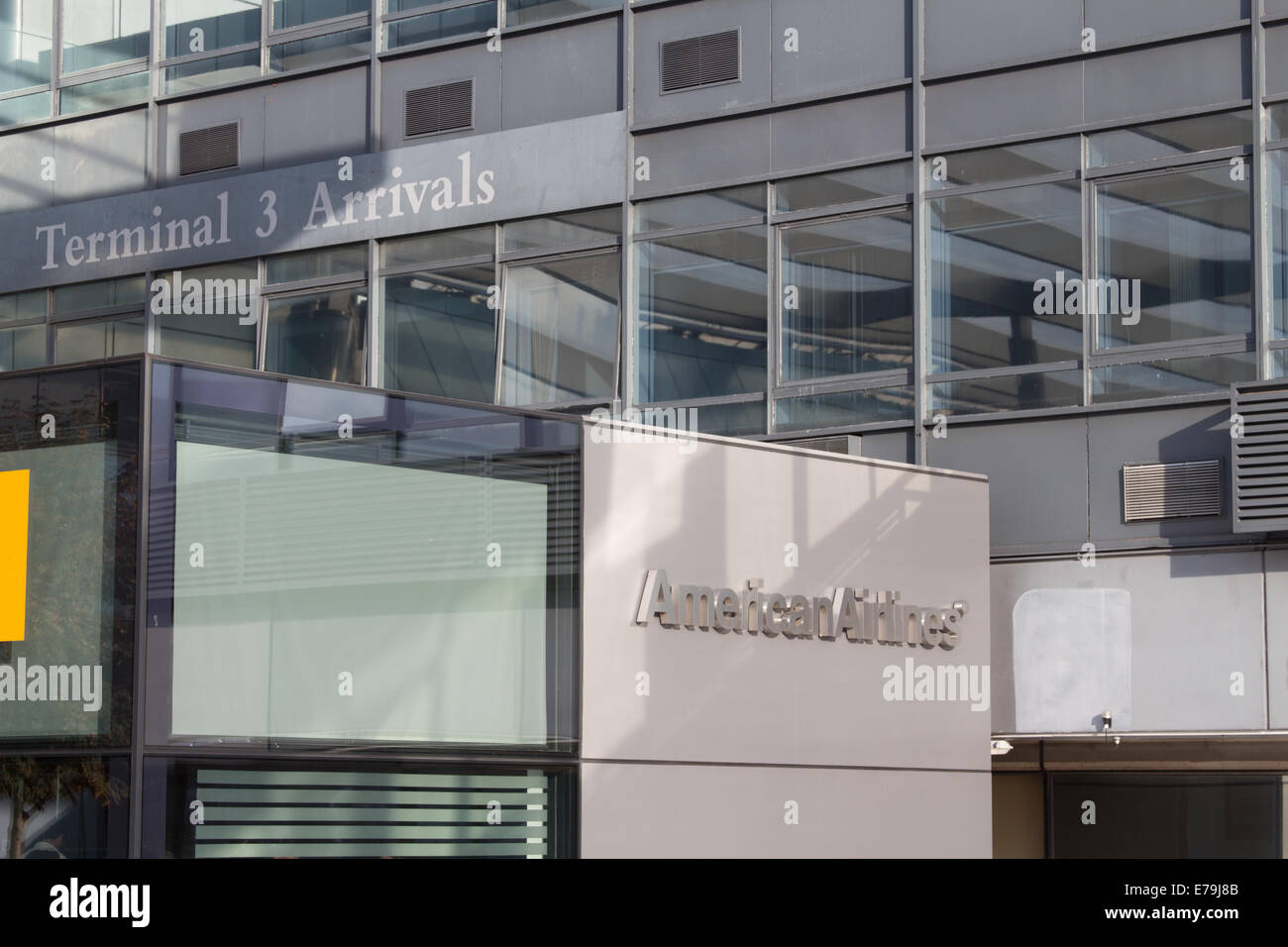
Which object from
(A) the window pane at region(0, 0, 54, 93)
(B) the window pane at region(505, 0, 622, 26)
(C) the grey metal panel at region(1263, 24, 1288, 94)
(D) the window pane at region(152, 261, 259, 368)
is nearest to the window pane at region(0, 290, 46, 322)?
(D) the window pane at region(152, 261, 259, 368)

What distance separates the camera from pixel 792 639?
44.1 feet

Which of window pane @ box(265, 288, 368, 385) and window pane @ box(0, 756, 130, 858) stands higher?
window pane @ box(265, 288, 368, 385)

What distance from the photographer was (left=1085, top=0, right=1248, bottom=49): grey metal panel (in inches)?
568

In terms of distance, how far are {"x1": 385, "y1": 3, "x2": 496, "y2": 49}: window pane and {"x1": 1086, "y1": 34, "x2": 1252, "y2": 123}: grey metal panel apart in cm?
597

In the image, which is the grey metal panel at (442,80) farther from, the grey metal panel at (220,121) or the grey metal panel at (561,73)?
the grey metal panel at (220,121)

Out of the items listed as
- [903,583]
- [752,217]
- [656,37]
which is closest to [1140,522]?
[903,583]

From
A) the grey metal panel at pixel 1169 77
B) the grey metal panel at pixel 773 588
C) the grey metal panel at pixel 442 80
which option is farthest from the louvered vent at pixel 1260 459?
the grey metal panel at pixel 442 80

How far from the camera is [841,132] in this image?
1600 cm

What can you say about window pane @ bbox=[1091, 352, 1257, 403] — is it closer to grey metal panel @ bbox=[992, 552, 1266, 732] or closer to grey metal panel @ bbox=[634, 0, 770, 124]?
grey metal panel @ bbox=[992, 552, 1266, 732]

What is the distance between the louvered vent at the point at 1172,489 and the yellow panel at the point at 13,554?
8374 millimetres

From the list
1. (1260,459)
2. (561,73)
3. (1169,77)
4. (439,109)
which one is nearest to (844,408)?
(1260,459)

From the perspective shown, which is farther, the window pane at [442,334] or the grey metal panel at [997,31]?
the window pane at [442,334]

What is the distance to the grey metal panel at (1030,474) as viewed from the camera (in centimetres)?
1470
